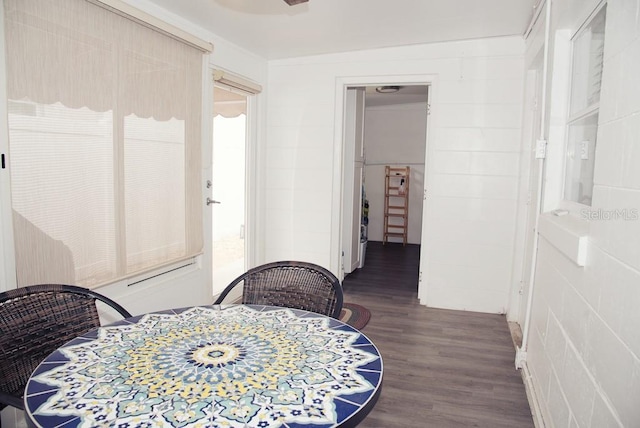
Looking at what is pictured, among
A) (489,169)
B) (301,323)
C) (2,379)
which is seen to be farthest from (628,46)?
(489,169)

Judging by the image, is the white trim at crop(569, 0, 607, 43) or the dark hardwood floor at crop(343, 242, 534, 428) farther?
the dark hardwood floor at crop(343, 242, 534, 428)

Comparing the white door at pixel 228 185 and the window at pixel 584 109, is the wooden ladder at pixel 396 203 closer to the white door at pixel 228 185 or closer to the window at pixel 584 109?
the white door at pixel 228 185

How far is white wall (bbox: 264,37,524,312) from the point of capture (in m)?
3.85

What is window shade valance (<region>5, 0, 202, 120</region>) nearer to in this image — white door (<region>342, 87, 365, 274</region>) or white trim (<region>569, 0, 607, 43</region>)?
white door (<region>342, 87, 365, 274</region>)

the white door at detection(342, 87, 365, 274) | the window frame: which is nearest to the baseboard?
the window frame

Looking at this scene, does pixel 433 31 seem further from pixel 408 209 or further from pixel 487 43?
pixel 408 209

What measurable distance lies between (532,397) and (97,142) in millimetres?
2806

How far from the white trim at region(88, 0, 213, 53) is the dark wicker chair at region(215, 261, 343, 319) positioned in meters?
1.68

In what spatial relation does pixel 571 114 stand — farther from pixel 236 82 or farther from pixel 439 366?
pixel 236 82

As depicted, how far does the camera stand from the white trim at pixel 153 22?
239 cm

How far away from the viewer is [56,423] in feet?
3.12

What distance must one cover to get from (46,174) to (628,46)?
2.42 metres

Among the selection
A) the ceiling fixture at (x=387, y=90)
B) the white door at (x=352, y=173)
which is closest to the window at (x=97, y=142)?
the white door at (x=352, y=173)

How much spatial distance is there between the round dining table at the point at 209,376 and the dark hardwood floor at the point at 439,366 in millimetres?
1085
